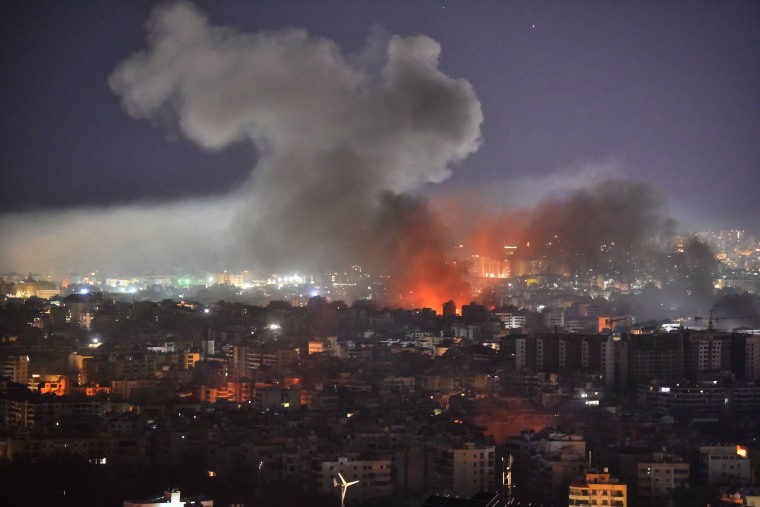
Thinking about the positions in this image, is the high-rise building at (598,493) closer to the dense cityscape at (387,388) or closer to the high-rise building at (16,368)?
the dense cityscape at (387,388)

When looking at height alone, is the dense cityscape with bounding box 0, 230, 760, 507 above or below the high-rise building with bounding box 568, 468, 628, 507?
above

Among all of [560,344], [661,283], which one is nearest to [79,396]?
[560,344]

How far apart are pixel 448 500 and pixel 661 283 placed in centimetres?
1521

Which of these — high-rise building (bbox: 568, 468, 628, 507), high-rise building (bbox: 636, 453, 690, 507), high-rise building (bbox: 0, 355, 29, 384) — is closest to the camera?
high-rise building (bbox: 568, 468, 628, 507)

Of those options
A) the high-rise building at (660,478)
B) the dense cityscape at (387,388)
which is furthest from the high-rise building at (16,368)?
the high-rise building at (660,478)

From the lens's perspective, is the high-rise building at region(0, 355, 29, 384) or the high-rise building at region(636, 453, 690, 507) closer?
the high-rise building at region(636, 453, 690, 507)

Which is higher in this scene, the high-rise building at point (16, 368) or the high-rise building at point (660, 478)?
the high-rise building at point (16, 368)

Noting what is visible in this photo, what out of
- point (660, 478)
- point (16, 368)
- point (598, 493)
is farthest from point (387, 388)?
point (598, 493)

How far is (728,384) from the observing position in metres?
13.6

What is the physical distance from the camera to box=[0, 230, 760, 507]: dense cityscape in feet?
31.8

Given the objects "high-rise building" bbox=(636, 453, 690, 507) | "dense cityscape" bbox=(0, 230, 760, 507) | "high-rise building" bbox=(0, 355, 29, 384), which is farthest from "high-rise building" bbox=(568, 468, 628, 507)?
"high-rise building" bbox=(0, 355, 29, 384)

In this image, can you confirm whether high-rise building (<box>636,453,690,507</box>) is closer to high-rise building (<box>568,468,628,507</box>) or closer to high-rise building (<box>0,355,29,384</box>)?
high-rise building (<box>568,468,628,507</box>)

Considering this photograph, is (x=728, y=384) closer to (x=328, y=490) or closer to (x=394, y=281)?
(x=328, y=490)

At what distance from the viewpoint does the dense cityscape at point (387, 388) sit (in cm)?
970
